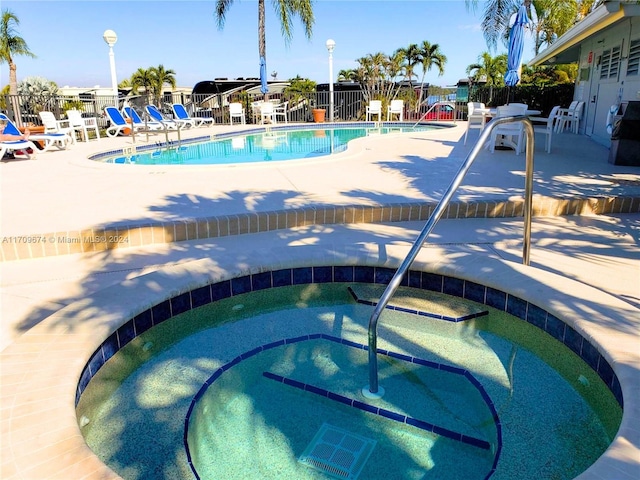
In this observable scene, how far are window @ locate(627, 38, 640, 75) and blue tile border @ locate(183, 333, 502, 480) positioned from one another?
8501 mm

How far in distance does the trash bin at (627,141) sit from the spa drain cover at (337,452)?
6.63 meters

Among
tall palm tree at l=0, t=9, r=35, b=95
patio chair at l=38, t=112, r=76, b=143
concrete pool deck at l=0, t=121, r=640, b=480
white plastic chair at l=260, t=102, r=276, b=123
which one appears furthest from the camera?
tall palm tree at l=0, t=9, r=35, b=95

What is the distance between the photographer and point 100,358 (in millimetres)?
2301

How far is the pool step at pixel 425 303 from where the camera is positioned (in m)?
3.00

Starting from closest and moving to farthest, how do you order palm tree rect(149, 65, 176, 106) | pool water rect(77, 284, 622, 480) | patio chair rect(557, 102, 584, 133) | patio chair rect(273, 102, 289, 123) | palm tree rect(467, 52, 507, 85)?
pool water rect(77, 284, 622, 480)
patio chair rect(557, 102, 584, 133)
patio chair rect(273, 102, 289, 123)
palm tree rect(467, 52, 507, 85)
palm tree rect(149, 65, 176, 106)

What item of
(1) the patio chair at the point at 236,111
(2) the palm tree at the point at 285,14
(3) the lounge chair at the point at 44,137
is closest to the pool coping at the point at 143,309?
(3) the lounge chair at the point at 44,137

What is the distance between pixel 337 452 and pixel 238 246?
228 centimetres

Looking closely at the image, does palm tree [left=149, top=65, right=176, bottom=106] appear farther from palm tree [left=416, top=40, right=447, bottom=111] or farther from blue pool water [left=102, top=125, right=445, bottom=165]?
blue pool water [left=102, top=125, right=445, bottom=165]

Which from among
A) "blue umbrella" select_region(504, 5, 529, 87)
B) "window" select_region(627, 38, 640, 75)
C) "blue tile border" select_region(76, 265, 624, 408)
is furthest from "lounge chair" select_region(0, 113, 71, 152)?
"window" select_region(627, 38, 640, 75)

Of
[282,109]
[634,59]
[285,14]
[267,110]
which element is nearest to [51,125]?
[267,110]

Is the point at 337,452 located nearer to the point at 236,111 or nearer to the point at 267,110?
the point at 267,110

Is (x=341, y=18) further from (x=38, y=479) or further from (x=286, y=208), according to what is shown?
(x=38, y=479)

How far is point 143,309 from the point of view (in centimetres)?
265

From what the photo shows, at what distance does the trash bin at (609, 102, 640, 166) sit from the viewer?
21.8 feet
